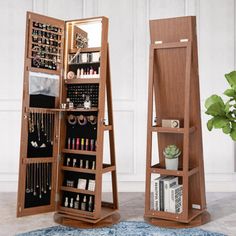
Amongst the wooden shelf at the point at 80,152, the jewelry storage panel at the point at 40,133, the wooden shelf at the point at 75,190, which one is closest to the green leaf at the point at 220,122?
the wooden shelf at the point at 80,152

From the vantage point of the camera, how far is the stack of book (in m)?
3.18

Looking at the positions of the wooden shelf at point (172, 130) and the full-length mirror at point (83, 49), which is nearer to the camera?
the wooden shelf at point (172, 130)

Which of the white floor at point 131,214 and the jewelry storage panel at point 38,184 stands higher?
the jewelry storage panel at point 38,184

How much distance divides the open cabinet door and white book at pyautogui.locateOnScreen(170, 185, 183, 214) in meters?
1.26

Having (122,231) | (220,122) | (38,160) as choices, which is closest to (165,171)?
(122,231)

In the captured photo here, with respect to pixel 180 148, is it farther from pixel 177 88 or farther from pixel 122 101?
pixel 122 101

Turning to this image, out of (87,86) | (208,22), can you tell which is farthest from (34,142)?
(208,22)

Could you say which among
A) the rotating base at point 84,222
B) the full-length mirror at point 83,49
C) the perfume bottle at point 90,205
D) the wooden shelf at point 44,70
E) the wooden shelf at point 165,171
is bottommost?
the rotating base at point 84,222

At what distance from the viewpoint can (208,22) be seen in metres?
4.62

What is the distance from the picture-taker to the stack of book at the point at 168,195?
318 centimetres

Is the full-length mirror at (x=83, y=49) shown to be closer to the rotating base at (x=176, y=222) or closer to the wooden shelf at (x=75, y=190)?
the wooden shelf at (x=75, y=190)

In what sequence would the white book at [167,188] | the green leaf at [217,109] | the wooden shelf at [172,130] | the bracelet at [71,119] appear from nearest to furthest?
the green leaf at [217,109] < the wooden shelf at [172,130] < the white book at [167,188] < the bracelet at [71,119]

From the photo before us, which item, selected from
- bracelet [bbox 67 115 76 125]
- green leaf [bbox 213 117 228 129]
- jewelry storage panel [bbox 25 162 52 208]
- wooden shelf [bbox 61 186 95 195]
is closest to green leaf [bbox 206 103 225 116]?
green leaf [bbox 213 117 228 129]

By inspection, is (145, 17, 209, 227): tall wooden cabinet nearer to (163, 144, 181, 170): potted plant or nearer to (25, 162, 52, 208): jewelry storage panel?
(163, 144, 181, 170): potted plant
